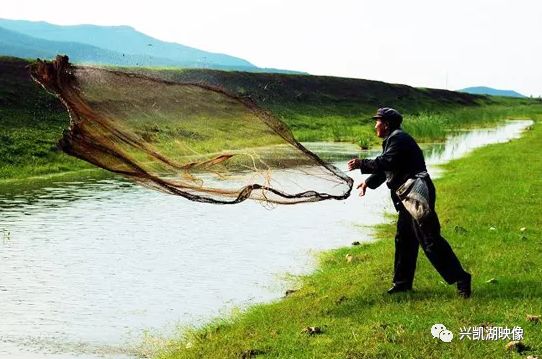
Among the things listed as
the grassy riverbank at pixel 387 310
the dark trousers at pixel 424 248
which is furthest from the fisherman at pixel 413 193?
the grassy riverbank at pixel 387 310

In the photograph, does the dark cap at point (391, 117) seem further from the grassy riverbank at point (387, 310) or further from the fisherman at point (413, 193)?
the grassy riverbank at point (387, 310)

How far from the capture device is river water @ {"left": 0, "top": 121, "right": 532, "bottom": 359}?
9.78 metres

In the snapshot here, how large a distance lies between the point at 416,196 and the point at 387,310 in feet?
4.55

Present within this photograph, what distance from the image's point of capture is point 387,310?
852cm

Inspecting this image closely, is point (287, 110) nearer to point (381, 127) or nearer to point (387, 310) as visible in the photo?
point (381, 127)

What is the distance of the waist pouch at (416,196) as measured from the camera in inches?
338

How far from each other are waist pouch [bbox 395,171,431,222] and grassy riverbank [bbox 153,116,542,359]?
108 centimetres

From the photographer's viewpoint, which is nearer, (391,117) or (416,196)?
(416,196)

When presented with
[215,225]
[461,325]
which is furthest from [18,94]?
[461,325]

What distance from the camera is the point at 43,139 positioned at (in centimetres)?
3200

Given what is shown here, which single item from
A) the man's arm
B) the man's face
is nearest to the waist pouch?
the man's arm

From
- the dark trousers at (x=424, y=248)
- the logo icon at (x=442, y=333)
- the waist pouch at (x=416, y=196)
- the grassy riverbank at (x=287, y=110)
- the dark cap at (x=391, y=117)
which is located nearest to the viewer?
the logo icon at (x=442, y=333)

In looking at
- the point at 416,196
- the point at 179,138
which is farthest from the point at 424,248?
the point at 179,138

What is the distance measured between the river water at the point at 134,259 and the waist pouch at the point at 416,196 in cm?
318
